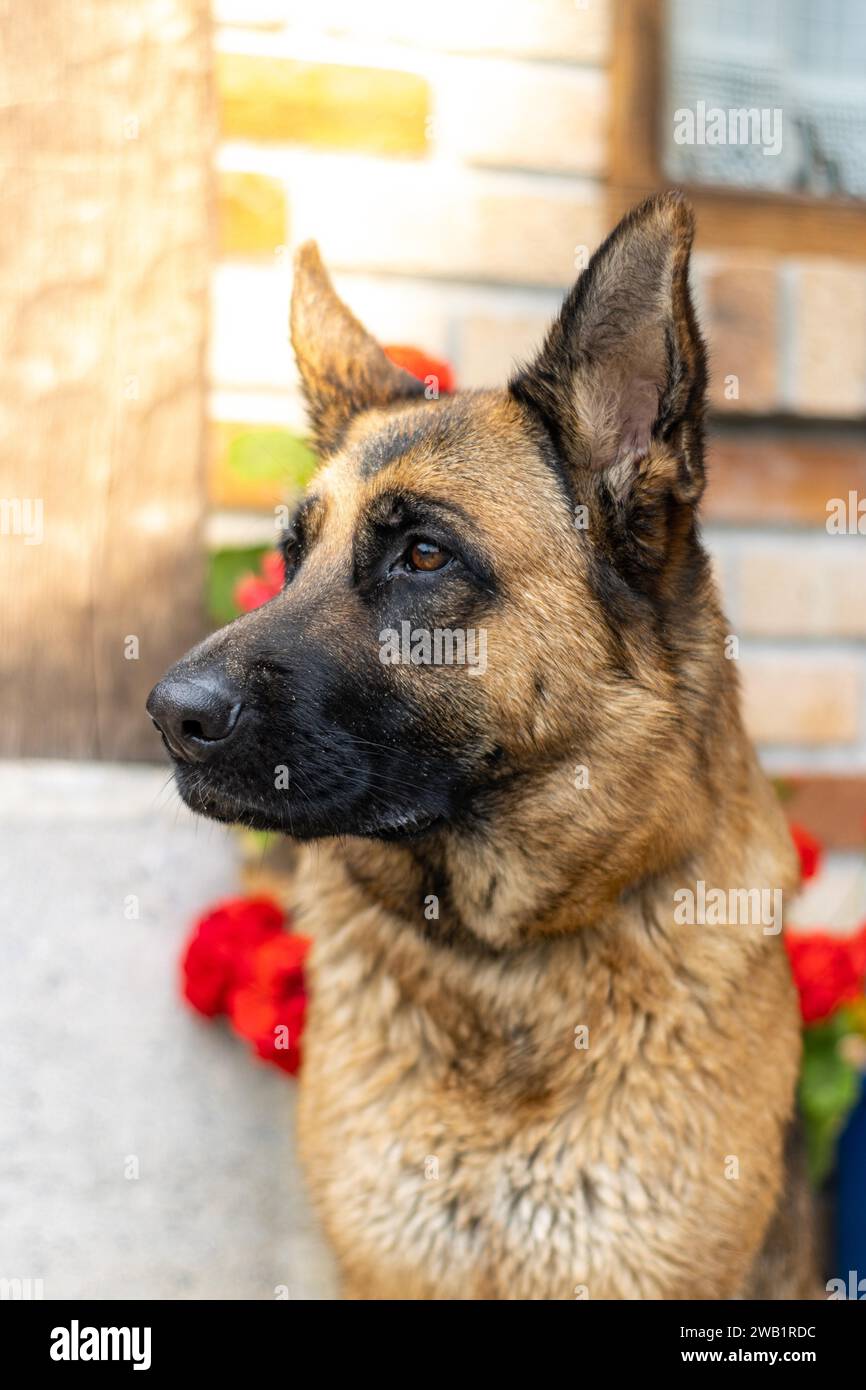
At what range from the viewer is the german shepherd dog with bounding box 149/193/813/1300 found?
2.01m

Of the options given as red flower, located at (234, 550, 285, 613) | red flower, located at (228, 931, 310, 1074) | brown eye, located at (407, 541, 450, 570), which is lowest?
red flower, located at (228, 931, 310, 1074)

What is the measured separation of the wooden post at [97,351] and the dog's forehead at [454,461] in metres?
0.77

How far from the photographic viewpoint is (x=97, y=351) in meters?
2.85

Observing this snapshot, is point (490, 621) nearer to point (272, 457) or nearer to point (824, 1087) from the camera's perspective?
point (272, 457)

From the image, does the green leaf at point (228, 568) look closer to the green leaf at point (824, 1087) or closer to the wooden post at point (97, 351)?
the wooden post at point (97, 351)

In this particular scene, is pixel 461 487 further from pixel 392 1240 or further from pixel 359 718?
pixel 392 1240

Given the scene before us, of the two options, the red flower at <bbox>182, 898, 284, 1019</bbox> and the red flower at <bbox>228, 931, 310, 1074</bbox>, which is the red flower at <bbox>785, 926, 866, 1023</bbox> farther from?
the red flower at <bbox>182, 898, 284, 1019</bbox>

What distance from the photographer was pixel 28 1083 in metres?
2.81

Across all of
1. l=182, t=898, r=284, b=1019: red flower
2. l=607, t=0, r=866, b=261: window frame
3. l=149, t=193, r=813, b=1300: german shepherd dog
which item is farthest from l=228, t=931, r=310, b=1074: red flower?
l=607, t=0, r=866, b=261: window frame

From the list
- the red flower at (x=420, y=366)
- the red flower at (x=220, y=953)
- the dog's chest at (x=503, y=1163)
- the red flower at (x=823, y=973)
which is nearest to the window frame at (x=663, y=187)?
the red flower at (x=420, y=366)

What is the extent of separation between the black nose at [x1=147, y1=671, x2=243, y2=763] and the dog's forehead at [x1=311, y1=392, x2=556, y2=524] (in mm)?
450

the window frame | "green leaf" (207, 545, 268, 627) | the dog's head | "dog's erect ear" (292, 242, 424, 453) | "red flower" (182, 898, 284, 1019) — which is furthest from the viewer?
the window frame

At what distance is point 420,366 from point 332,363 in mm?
338

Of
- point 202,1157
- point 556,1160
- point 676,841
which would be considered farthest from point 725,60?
point 202,1157
